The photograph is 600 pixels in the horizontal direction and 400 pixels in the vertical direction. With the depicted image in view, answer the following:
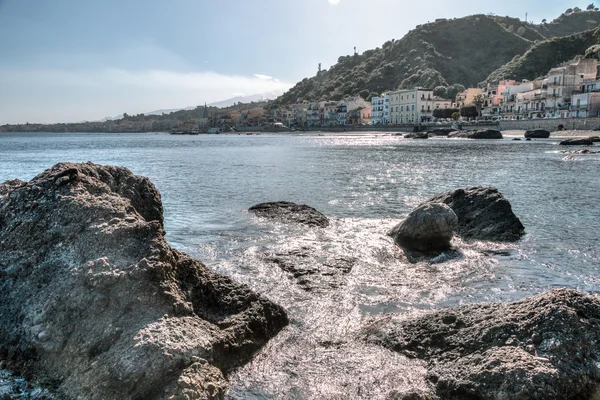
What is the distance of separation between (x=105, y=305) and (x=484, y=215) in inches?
440

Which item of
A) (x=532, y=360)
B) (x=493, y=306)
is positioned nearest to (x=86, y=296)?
(x=532, y=360)

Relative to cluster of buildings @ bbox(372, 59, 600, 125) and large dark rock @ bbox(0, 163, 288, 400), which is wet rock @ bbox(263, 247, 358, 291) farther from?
cluster of buildings @ bbox(372, 59, 600, 125)

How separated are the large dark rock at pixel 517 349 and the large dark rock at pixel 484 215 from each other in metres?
7.05

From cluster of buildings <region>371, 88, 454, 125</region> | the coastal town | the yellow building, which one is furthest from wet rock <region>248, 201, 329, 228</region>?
the yellow building

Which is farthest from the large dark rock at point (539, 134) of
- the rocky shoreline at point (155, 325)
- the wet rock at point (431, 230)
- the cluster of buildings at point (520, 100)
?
the rocky shoreline at point (155, 325)

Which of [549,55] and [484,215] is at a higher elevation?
[549,55]

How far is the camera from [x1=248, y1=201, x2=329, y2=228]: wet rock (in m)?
14.2

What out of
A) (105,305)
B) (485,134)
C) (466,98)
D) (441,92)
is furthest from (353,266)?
(441,92)

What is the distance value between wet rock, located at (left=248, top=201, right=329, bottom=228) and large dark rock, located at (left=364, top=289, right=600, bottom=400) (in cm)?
833

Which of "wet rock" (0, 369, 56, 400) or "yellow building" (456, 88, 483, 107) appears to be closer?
"wet rock" (0, 369, 56, 400)

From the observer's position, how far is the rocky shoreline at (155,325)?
4.25 meters

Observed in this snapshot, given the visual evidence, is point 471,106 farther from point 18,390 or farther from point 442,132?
point 18,390

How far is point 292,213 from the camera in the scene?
1511cm

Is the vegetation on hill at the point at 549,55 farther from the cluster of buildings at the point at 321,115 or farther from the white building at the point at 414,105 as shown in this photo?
the cluster of buildings at the point at 321,115
